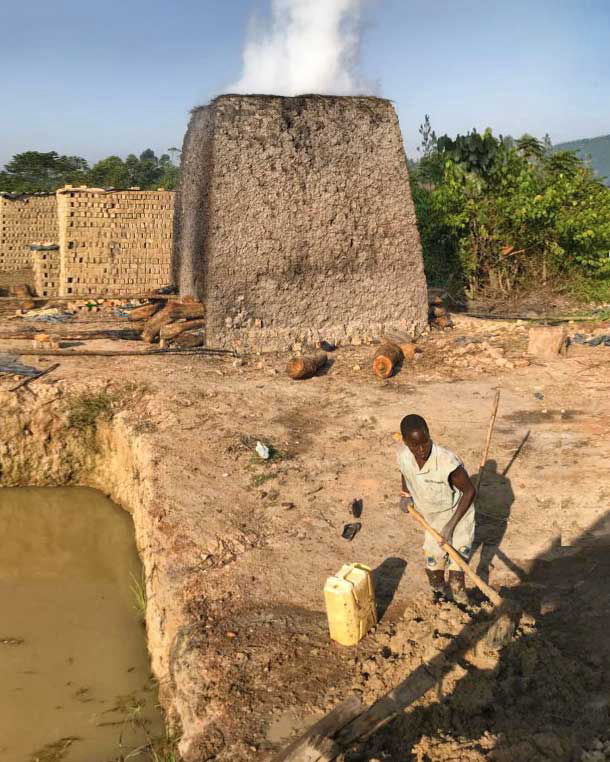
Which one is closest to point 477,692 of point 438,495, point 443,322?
point 438,495

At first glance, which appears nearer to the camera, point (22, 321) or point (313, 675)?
point (313, 675)

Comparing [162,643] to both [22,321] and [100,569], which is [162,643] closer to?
[100,569]

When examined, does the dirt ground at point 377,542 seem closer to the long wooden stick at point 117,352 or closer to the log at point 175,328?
the long wooden stick at point 117,352

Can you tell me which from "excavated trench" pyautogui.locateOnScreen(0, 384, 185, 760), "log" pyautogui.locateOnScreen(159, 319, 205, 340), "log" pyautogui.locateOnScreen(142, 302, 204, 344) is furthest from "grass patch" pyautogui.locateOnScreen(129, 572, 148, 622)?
"log" pyautogui.locateOnScreen(142, 302, 204, 344)

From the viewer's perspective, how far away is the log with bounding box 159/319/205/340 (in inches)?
343

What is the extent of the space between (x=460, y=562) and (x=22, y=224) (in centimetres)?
1373

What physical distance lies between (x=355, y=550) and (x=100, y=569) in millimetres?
2695

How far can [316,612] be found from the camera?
3.75m

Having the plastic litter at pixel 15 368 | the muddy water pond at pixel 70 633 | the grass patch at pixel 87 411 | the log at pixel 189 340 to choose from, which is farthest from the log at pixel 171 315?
the muddy water pond at pixel 70 633

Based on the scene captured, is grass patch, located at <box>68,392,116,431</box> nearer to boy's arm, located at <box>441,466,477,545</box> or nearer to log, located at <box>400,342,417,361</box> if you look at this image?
log, located at <box>400,342,417,361</box>

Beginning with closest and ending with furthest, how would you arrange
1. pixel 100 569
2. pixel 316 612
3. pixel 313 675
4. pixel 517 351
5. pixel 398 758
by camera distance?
pixel 398 758 < pixel 313 675 < pixel 316 612 < pixel 100 569 < pixel 517 351

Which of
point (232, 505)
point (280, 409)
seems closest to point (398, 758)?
point (232, 505)

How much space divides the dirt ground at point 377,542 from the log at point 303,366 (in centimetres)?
12

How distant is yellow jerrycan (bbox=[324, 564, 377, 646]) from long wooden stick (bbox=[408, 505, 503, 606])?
16.5 inches
